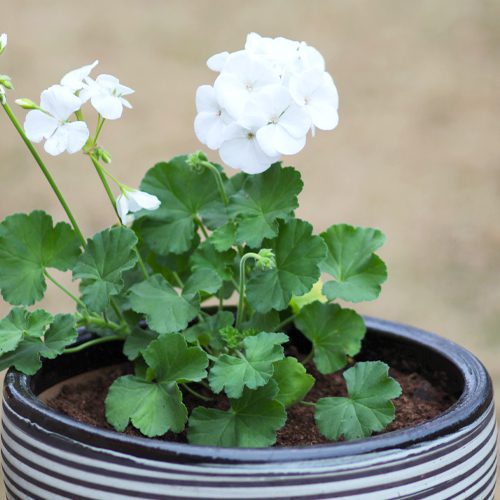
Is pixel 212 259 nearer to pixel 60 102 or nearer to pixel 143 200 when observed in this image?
pixel 143 200

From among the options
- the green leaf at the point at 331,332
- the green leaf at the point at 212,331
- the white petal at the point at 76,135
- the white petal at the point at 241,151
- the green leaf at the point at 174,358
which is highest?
the white petal at the point at 76,135

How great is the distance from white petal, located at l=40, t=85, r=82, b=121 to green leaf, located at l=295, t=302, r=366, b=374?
35 centimetres

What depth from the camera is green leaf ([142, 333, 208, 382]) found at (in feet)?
2.96

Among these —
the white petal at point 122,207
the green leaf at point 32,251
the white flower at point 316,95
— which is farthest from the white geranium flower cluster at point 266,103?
the green leaf at point 32,251

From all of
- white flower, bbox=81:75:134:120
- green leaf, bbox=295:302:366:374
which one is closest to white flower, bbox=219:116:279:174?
white flower, bbox=81:75:134:120

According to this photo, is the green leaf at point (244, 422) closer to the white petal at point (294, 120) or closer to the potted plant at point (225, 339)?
the potted plant at point (225, 339)

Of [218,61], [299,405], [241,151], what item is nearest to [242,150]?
[241,151]

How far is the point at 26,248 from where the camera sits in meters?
1.03

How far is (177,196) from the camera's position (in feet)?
3.54

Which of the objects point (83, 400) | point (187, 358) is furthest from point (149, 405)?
point (83, 400)

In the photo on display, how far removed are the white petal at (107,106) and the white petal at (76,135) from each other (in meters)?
0.02

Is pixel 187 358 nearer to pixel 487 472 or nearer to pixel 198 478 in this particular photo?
pixel 198 478

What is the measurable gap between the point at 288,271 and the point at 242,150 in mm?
140

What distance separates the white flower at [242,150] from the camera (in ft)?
3.02
